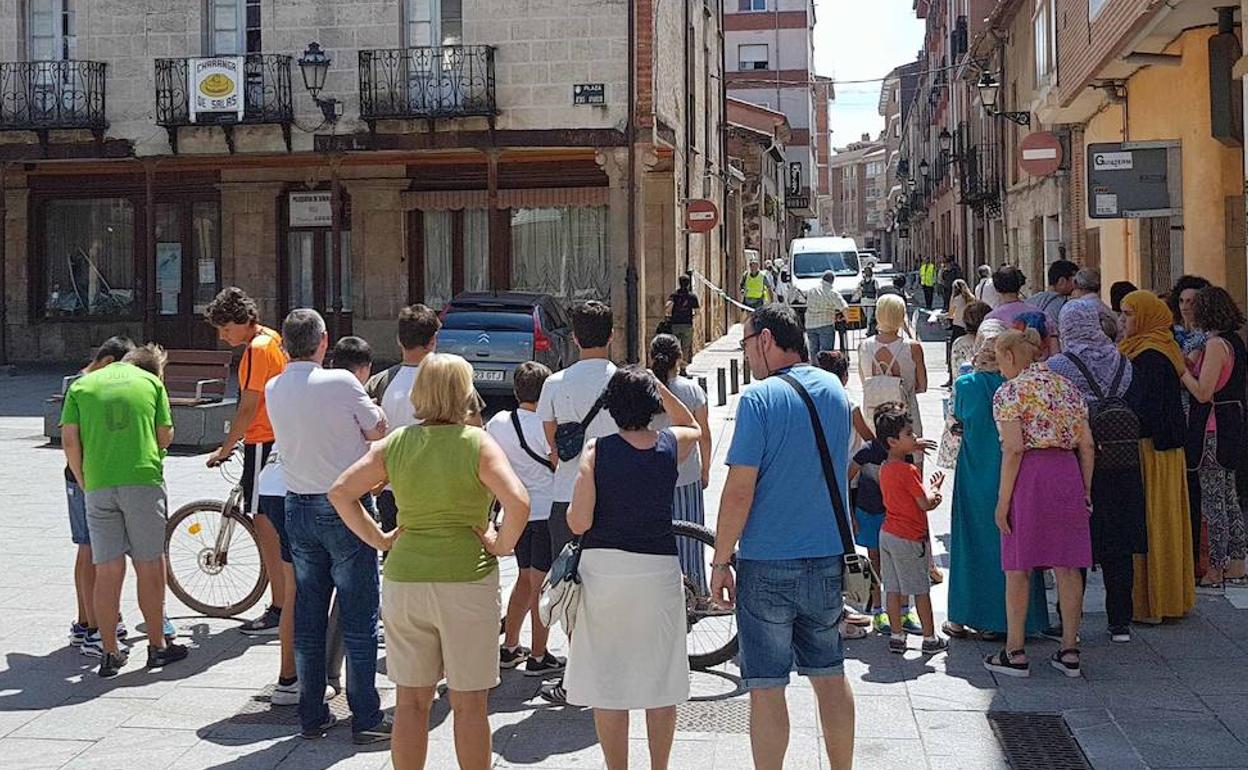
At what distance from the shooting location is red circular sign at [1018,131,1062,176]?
19.5 m

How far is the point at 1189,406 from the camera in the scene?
8422 mm

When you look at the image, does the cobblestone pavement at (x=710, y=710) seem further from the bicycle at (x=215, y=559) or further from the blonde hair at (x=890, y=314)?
the blonde hair at (x=890, y=314)

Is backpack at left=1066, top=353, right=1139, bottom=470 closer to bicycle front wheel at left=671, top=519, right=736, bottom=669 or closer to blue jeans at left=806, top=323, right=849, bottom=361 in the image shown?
bicycle front wheel at left=671, top=519, right=736, bottom=669

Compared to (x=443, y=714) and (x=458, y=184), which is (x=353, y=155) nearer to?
(x=458, y=184)

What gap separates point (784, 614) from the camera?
16.9ft

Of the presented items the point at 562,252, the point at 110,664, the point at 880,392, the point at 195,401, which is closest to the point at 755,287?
the point at 562,252

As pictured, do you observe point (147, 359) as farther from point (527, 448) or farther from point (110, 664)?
point (527, 448)

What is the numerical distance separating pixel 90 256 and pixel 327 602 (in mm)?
22882

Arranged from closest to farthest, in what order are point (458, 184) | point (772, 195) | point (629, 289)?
point (629, 289)
point (458, 184)
point (772, 195)

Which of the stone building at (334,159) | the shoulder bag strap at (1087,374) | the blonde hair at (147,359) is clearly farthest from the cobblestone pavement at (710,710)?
the stone building at (334,159)

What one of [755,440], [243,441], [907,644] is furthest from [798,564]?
[243,441]

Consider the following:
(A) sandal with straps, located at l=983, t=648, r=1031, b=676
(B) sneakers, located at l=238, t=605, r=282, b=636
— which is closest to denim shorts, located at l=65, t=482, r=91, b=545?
(B) sneakers, located at l=238, t=605, r=282, b=636

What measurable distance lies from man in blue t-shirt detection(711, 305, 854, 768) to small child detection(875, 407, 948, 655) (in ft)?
7.23

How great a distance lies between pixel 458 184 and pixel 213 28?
4.82m
